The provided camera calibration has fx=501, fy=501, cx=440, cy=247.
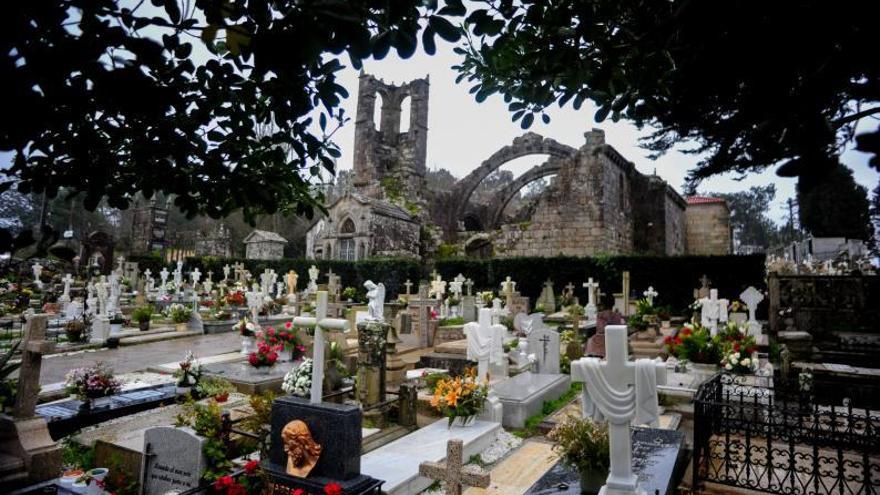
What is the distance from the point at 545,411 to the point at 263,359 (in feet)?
16.1

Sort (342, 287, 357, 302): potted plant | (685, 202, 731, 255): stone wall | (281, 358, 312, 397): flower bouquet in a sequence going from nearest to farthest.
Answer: (281, 358, 312, 397): flower bouquet < (342, 287, 357, 302): potted plant < (685, 202, 731, 255): stone wall

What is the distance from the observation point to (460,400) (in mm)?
6387

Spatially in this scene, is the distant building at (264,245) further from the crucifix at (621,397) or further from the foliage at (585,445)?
the crucifix at (621,397)

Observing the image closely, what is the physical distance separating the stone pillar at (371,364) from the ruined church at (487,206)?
14101 millimetres

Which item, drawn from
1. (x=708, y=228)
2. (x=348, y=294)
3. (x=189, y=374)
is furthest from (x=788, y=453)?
(x=708, y=228)

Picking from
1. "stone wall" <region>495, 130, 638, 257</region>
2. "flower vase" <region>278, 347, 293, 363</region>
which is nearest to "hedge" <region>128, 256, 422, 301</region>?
"stone wall" <region>495, 130, 638, 257</region>

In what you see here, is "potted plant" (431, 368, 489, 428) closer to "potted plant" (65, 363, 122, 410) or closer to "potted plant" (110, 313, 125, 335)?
"potted plant" (65, 363, 122, 410)

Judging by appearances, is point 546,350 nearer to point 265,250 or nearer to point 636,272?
point 636,272

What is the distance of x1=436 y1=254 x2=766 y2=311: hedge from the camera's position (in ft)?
62.5

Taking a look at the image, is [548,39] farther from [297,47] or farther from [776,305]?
[776,305]

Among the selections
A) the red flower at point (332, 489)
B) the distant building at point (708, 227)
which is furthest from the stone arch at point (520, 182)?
the red flower at point (332, 489)

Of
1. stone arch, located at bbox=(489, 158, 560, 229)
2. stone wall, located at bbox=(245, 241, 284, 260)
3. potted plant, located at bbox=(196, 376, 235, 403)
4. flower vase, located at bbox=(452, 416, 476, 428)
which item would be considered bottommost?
flower vase, located at bbox=(452, 416, 476, 428)

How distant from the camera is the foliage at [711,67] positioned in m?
1.48

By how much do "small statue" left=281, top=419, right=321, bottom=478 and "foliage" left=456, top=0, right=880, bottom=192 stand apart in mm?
3096
